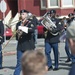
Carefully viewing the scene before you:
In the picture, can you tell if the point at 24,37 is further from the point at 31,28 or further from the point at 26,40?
the point at 31,28

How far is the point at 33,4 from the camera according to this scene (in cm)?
3631

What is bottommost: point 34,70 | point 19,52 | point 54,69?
point 54,69

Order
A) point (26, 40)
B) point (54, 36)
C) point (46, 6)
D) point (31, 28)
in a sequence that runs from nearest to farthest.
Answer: point (31, 28), point (26, 40), point (54, 36), point (46, 6)

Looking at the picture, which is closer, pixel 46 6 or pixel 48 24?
pixel 48 24

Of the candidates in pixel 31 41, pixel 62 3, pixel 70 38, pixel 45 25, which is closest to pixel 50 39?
pixel 45 25

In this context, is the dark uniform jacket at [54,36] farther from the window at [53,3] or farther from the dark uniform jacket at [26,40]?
the window at [53,3]

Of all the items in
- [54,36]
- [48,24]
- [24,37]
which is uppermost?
[48,24]

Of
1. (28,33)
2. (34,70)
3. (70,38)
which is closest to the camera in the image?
(34,70)

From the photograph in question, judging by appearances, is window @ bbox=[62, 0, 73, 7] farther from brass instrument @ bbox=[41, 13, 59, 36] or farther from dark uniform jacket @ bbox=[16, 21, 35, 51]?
dark uniform jacket @ bbox=[16, 21, 35, 51]

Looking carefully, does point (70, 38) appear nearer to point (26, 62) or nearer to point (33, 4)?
point (26, 62)

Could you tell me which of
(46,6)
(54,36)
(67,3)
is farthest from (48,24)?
(67,3)

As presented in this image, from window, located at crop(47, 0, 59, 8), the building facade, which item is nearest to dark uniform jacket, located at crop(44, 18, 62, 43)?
the building facade

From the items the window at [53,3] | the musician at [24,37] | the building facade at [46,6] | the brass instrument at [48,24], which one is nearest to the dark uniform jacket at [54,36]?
the brass instrument at [48,24]

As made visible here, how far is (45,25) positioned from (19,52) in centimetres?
184
